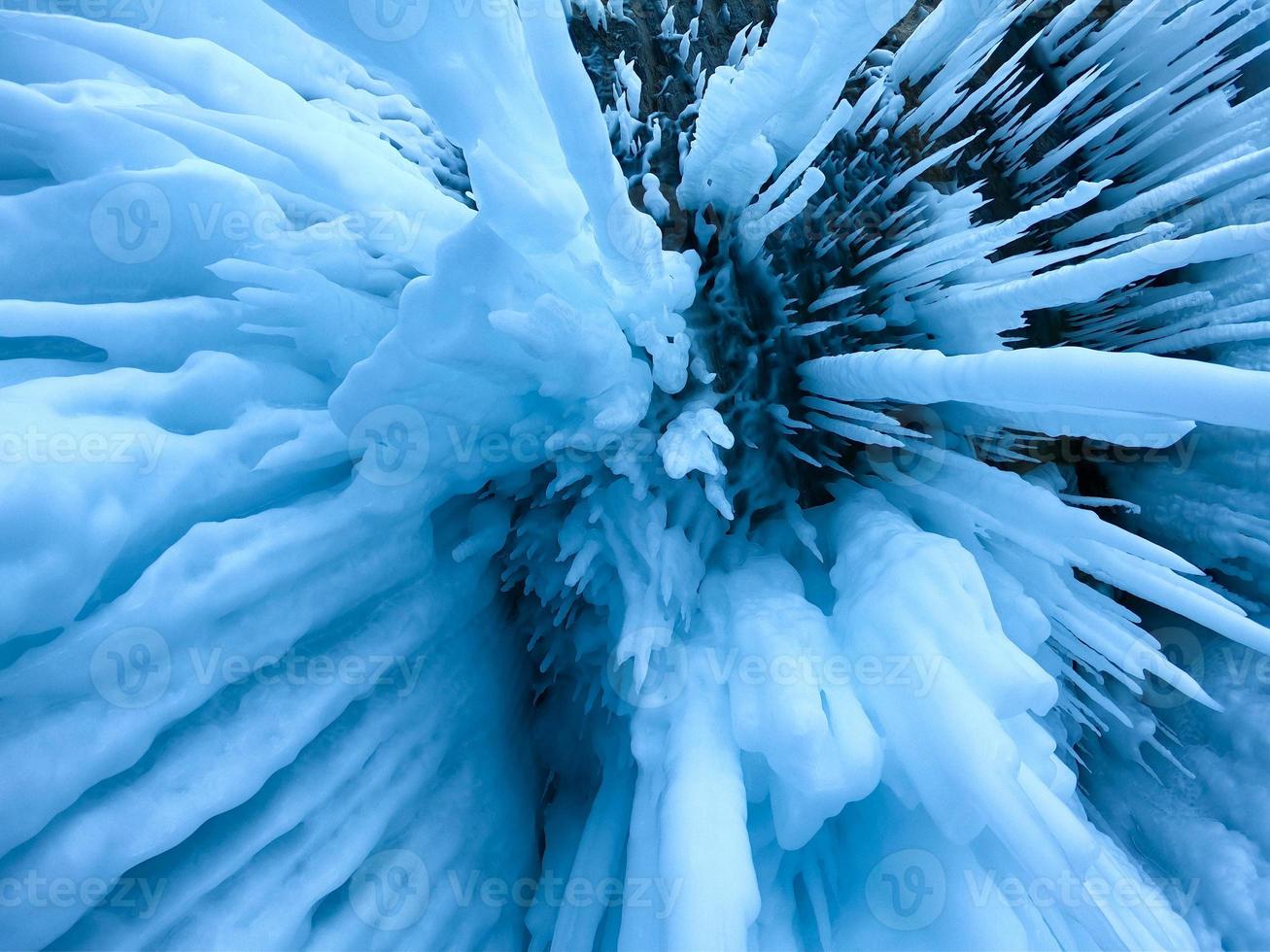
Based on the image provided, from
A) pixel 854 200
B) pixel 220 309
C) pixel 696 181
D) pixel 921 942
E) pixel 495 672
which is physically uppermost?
pixel 220 309

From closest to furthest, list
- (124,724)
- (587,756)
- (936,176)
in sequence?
(124,724) < (587,756) < (936,176)

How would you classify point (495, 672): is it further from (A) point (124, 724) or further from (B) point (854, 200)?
(B) point (854, 200)

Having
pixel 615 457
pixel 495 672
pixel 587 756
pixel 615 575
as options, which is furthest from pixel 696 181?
pixel 587 756

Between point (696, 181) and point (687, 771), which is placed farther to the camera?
point (696, 181)

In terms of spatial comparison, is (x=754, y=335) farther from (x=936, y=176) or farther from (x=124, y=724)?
(x=124, y=724)

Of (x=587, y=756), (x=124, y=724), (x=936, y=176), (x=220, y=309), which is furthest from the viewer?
(x=936, y=176)

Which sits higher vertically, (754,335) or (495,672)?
(754,335)

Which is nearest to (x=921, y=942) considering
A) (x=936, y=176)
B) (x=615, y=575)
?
(x=615, y=575)
